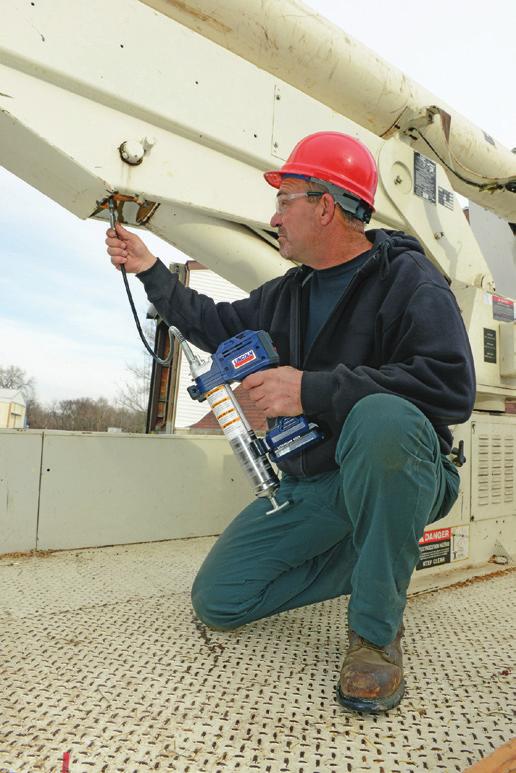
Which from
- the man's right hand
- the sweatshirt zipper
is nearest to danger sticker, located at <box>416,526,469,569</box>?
the sweatshirt zipper

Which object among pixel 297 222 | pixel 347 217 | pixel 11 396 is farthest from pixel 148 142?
pixel 11 396

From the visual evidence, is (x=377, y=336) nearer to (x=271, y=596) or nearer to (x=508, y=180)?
(x=271, y=596)

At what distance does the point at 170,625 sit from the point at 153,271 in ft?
3.61

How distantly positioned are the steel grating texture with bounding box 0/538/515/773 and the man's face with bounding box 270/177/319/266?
3.66 feet

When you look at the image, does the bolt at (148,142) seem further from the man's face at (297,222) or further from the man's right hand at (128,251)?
the man's face at (297,222)

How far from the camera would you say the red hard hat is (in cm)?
164

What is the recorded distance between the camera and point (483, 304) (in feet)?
8.24

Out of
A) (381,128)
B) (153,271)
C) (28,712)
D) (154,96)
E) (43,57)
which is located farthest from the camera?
(381,128)

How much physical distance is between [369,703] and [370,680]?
41mm

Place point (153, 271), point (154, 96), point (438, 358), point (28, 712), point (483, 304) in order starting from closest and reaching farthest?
1. point (28, 712)
2. point (438, 358)
3. point (154, 96)
4. point (153, 271)
5. point (483, 304)

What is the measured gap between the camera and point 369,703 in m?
1.09

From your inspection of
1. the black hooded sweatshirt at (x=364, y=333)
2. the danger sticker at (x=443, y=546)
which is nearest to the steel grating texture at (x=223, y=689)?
the danger sticker at (x=443, y=546)

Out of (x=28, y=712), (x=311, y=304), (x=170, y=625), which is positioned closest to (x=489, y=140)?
(x=311, y=304)

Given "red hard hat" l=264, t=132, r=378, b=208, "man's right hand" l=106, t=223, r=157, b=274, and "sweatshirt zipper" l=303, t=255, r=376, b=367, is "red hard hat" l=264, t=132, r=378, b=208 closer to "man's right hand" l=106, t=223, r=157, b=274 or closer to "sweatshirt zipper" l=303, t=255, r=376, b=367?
"sweatshirt zipper" l=303, t=255, r=376, b=367
